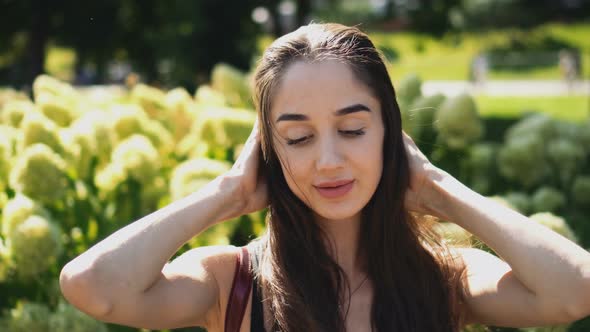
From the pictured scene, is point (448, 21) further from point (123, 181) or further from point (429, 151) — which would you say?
point (123, 181)

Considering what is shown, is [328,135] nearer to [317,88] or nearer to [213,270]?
[317,88]

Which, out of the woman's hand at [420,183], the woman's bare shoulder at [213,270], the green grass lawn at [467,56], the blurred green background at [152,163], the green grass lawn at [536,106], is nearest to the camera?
the woman's bare shoulder at [213,270]

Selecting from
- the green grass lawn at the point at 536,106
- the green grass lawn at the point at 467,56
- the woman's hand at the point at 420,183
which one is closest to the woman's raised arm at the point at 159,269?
the woman's hand at the point at 420,183

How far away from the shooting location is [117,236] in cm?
194

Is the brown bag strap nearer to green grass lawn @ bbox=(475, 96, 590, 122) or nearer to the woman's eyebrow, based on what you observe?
the woman's eyebrow

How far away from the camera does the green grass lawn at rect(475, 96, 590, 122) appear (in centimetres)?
1373

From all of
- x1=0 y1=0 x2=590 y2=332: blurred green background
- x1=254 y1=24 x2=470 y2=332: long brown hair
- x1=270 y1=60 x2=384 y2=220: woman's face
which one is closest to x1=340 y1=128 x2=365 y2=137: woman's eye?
x1=270 y1=60 x2=384 y2=220: woman's face

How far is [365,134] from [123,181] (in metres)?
1.48

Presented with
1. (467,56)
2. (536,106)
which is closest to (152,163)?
(536,106)

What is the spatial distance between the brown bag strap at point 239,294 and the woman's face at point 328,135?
23 centimetres

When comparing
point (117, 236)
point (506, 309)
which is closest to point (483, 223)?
point (506, 309)

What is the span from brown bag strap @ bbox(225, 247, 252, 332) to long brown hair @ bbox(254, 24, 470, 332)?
4 cm

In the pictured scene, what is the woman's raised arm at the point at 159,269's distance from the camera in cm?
188

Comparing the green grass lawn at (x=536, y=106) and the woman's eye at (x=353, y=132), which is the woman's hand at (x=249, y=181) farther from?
the green grass lawn at (x=536, y=106)
